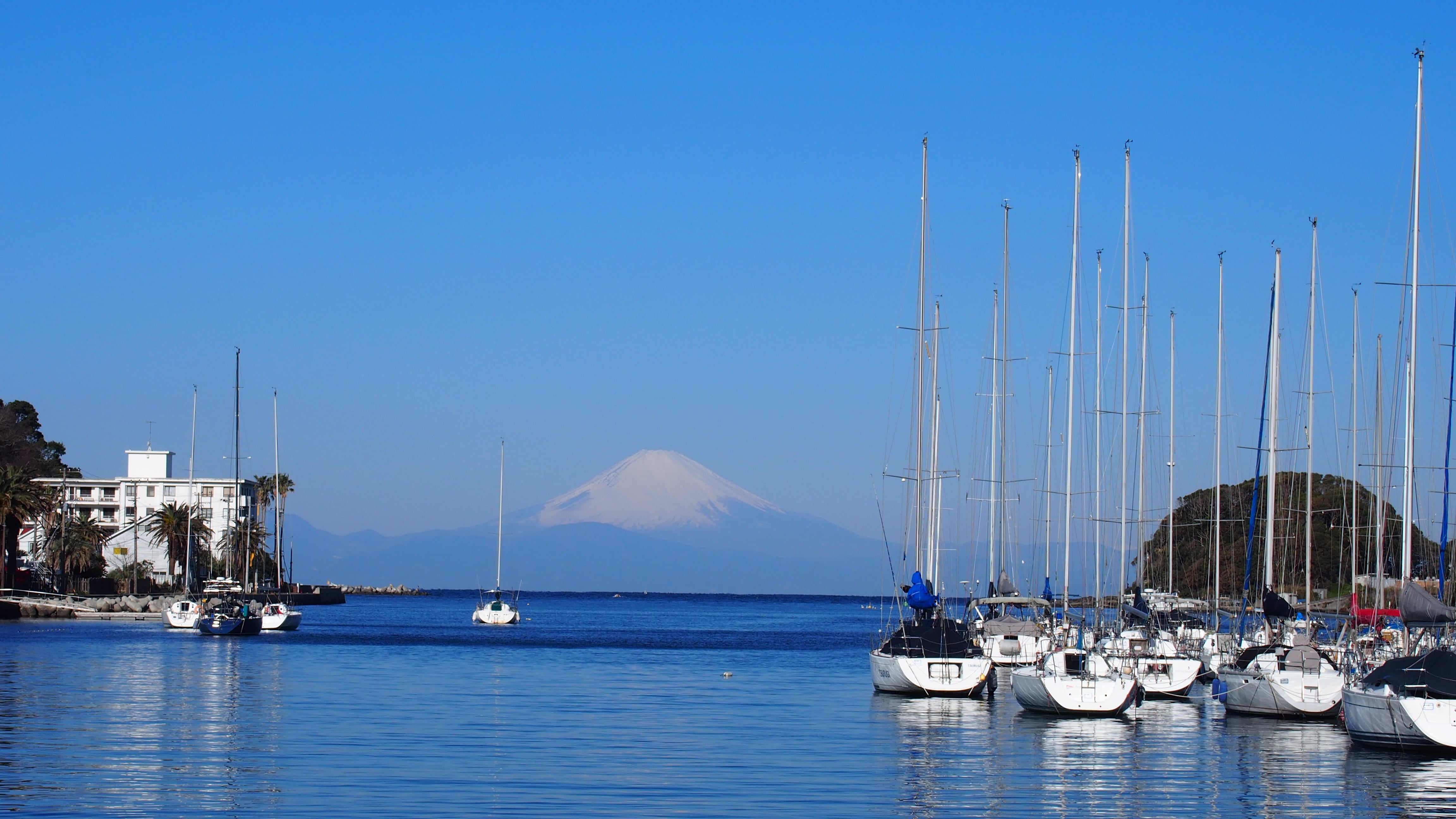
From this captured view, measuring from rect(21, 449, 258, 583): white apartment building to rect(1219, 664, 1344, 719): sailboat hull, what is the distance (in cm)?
13340

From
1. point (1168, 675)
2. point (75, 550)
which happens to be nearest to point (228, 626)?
point (75, 550)

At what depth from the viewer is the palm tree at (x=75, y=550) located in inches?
4904

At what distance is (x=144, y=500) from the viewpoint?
167125 mm

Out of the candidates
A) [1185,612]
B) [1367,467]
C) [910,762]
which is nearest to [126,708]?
[910,762]

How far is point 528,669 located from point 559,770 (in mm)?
33418

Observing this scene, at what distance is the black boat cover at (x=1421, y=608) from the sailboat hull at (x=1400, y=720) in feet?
6.29

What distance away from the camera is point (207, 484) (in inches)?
6713

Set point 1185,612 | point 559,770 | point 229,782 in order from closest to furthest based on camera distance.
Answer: point 229,782 < point 559,770 < point 1185,612

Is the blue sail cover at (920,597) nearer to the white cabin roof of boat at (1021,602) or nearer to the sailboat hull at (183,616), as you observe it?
the white cabin roof of boat at (1021,602)

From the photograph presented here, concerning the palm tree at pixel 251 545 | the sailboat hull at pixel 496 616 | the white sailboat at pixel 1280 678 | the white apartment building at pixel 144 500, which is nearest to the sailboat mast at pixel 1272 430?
the white sailboat at pixel 1280 678

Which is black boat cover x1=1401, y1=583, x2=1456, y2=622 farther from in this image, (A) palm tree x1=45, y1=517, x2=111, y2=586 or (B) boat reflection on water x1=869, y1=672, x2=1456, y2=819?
(A) palm tree x1=45, y1=517, x2=111, y2=586

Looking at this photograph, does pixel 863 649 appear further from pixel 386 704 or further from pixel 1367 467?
pixel 386 704

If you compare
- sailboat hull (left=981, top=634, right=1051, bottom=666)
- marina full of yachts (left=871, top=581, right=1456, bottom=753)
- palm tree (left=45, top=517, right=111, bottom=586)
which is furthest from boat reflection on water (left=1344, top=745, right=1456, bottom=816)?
palm tree (left=45, top=517, right=111, bottom=586)

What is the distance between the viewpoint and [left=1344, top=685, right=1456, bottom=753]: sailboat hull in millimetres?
30078
